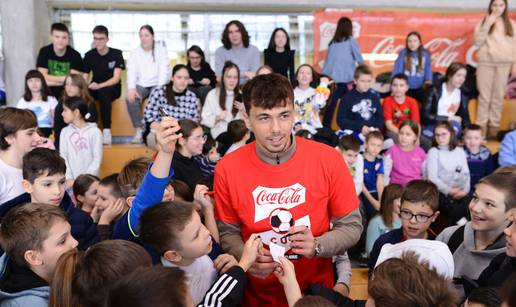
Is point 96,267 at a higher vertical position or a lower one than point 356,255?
higher

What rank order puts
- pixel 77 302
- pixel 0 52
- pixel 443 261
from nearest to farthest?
pixel 77 302 → pixel 443 261 → pixel 0 52

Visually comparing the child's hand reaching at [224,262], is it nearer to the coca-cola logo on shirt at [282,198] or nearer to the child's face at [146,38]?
the coca-cola logo on shirt at [282,198]

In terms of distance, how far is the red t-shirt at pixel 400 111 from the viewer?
6.37m

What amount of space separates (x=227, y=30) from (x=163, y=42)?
1.80 meters

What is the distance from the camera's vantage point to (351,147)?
4.98 m

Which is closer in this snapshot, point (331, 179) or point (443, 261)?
point (443, 261)

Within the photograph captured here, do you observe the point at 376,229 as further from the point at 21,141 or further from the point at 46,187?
the point at 21,141

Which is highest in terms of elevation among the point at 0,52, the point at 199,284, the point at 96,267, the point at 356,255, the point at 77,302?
the point at 0,52

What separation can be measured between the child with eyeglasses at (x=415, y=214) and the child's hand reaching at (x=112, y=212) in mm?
1542

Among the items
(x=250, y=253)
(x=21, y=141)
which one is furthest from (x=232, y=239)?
(x=21, y=141)

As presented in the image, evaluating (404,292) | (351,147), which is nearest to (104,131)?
(351,147)

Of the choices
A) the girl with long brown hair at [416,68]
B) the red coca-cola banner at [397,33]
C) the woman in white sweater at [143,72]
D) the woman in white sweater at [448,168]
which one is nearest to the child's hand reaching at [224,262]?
the woman in white sweater at [448,168]

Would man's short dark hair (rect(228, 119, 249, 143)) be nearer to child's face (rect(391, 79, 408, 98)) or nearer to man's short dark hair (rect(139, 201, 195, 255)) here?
child's face (rect(391, 79, 408, 98))

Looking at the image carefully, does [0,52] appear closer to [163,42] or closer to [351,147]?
[163,42]
